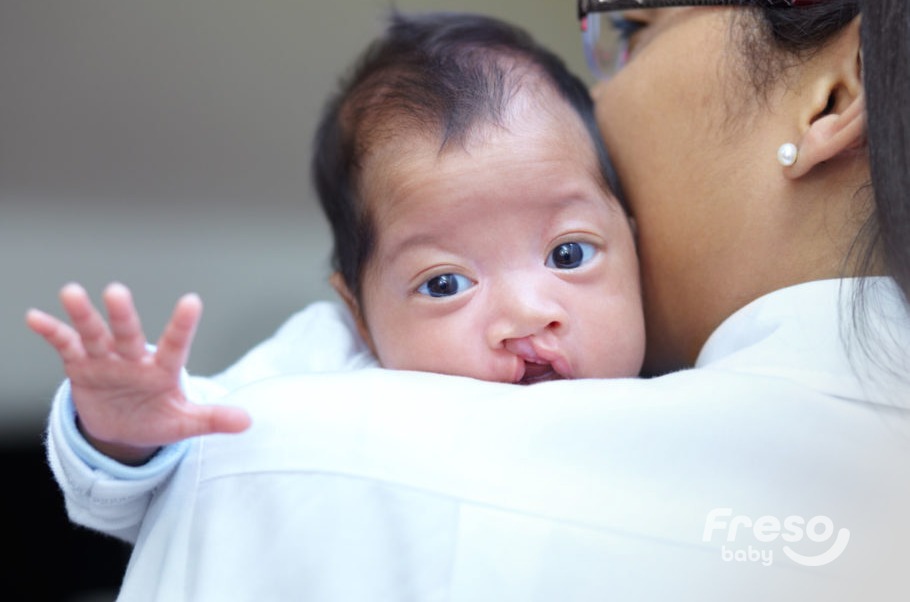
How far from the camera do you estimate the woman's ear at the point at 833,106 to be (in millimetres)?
863

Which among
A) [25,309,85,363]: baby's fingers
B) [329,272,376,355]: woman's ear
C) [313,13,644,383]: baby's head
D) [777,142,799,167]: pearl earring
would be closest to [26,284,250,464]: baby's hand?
[25,309,85,363]: baby's fingers

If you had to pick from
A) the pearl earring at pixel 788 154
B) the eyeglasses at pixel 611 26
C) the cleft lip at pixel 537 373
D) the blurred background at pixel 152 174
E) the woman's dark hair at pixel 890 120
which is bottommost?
the cleft lip at pixel 537 373

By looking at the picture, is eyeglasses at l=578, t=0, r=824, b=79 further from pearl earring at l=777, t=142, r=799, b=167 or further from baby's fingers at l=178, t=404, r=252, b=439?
baby's fingers at l=178, t=404, r=252, b=439

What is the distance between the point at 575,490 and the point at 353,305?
51 cm

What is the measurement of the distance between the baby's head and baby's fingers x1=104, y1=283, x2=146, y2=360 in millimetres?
330

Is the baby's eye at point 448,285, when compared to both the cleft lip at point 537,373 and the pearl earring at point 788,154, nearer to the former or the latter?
the cleft lip at point 537,373

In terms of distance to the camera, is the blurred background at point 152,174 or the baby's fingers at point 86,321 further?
the blurred background at point 152,174

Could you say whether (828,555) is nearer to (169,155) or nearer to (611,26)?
(611,26)

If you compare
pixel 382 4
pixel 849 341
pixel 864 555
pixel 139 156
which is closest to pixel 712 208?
pixel 849 341

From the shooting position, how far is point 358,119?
1.14 meters

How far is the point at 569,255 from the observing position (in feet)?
3.35

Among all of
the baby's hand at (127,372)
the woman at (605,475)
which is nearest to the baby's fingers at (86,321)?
the baby's hand at (127,372)

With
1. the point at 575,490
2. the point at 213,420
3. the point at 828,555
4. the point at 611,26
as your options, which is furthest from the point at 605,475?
the point at 611,26

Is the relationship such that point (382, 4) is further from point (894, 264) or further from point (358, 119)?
point (894, 264)
